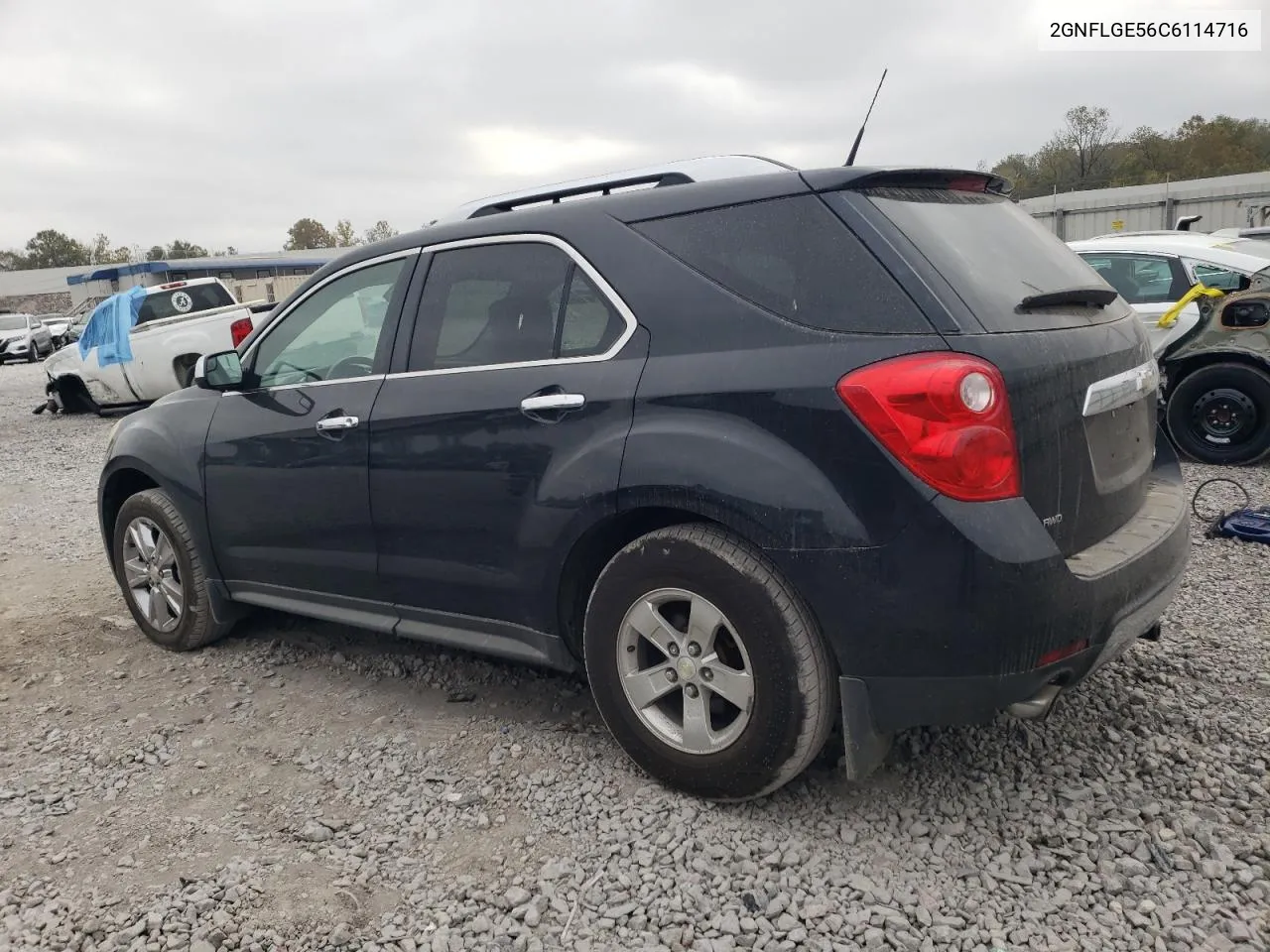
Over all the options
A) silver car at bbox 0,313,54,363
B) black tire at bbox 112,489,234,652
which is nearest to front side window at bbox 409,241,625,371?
black tire at bbox 112,489,234,652

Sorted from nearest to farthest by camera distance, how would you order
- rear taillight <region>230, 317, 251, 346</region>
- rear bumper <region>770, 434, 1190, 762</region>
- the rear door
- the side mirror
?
rear bumper <region>770, 434, 1190, 762</region> < the rear door < the side mirror < rear taillight <region>230, 317, 251, 346</region>

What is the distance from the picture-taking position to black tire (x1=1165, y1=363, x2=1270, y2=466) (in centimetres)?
683

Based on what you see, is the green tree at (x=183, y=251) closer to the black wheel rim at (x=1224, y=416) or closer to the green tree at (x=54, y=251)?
the green tree at (x=54, y=251)

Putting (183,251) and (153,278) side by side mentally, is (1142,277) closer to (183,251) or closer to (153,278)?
(153,278)

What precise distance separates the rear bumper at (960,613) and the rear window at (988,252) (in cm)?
57

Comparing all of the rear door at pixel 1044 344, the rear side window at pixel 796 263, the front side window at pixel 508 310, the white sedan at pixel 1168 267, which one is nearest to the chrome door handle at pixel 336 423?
the front side window at pixel 508 310

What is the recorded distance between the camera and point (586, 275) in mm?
3098

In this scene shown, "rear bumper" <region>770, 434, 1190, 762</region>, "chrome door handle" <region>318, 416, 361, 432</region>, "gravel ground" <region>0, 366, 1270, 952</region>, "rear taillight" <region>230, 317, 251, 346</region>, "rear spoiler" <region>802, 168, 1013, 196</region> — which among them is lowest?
"gravel ground" <region>0, 366, 1270, 952</region>

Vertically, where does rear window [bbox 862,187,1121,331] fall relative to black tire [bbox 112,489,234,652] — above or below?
above

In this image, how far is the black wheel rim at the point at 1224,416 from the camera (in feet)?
22.5

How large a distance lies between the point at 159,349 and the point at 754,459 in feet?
41.0

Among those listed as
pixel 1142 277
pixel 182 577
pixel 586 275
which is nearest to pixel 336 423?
pixel 586 275

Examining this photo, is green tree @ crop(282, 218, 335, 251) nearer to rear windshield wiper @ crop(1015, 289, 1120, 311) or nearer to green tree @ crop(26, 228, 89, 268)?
green tree @ crop(26, 228, 89, 268)

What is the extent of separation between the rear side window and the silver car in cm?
3358
